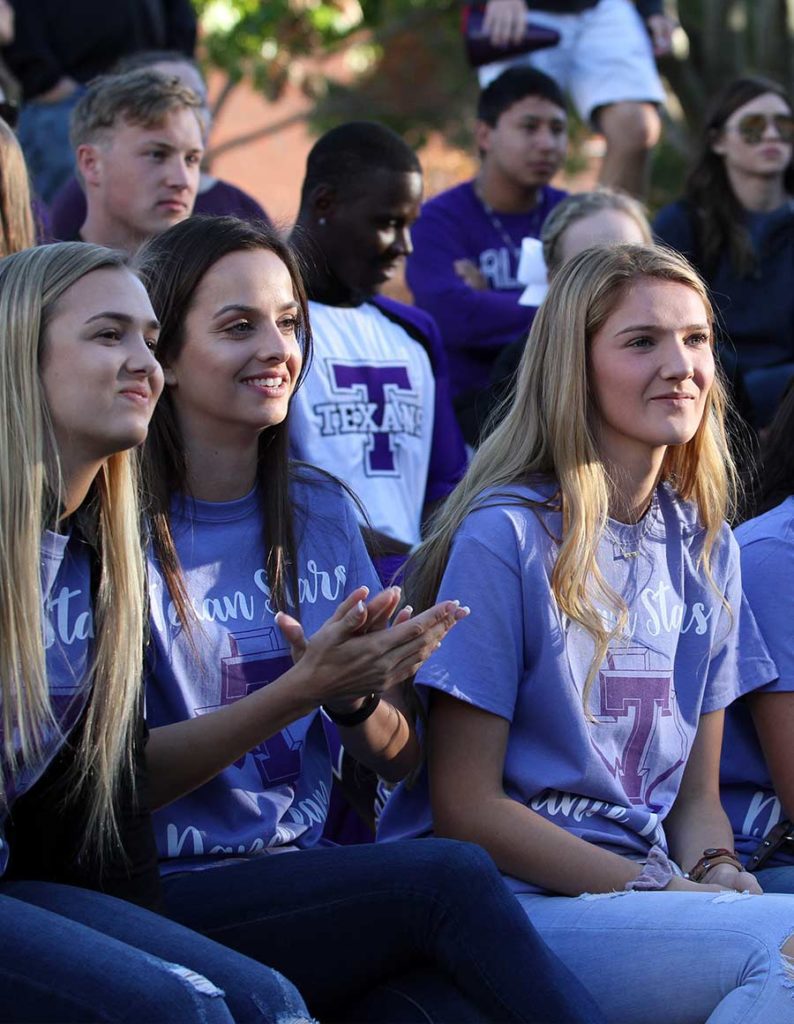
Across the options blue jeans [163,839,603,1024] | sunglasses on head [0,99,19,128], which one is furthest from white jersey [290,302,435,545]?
blue jeans [163,839,603,1024]

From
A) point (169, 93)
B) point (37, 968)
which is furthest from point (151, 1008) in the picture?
point (169, 93)

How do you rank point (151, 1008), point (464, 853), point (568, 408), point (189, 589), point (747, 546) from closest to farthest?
point (151, 1008)
point (464, 853)
point (189, 589)
point (568, 408)
point (747, 546)

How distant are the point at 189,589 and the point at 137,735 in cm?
39

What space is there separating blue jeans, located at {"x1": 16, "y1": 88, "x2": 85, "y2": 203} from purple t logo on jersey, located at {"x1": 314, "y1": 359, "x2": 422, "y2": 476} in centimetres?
226

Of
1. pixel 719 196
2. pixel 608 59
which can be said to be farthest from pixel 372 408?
pixel 608 59

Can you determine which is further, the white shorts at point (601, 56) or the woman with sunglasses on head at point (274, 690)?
the white shorts at point (601, 56)

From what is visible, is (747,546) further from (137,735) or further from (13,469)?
(13,469)

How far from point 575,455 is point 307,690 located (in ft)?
2.86

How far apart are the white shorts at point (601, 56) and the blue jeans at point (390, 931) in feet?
15.1

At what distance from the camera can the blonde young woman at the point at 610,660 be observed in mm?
2861

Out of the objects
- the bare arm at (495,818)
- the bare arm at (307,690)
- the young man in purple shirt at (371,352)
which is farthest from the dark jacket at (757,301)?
the bare arm at (307,690)

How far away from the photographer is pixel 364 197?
4.85m

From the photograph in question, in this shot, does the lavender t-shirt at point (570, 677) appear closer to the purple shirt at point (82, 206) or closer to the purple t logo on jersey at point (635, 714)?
the purple t logo on jersey at point (635, 714)

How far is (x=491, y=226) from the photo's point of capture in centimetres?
609
